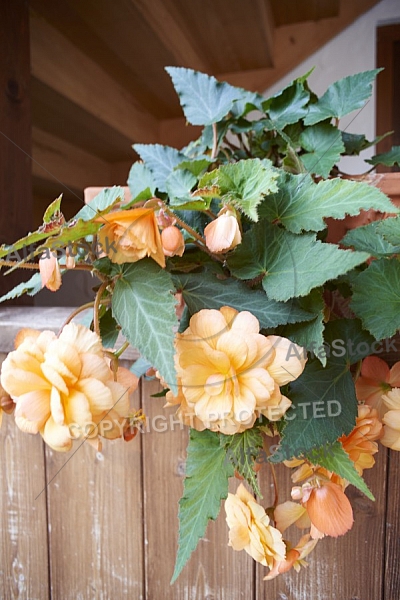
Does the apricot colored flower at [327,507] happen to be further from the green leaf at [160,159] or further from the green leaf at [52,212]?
the green leaf at [160,159]

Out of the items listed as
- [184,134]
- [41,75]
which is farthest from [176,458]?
[184,134]

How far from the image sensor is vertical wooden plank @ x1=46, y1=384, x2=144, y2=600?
21.6 inches

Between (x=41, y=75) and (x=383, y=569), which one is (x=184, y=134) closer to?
(x=41, y=75)

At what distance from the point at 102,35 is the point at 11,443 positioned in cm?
85

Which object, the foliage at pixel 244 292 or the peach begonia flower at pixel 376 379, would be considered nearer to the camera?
the foliage at pixel 244 292

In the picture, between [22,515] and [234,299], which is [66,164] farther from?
[234,299]

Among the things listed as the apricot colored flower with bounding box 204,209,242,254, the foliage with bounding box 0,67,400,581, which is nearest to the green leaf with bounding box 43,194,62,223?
the foliage with bounding box 0,67,400,581

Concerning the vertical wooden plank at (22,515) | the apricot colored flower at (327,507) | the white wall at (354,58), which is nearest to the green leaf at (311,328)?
the apricot colored flower at (327,507)

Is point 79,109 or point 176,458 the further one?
point 79,109

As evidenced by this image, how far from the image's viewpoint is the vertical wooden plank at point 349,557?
1.55ft

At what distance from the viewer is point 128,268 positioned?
28cm

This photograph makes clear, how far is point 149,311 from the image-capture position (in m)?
0.26

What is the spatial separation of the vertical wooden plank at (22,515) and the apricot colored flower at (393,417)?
0.44 m

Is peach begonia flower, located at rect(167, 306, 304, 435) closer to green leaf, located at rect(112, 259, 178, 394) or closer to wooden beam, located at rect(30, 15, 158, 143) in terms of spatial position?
green leaf, located at rect(112, 259, 178, 394)
